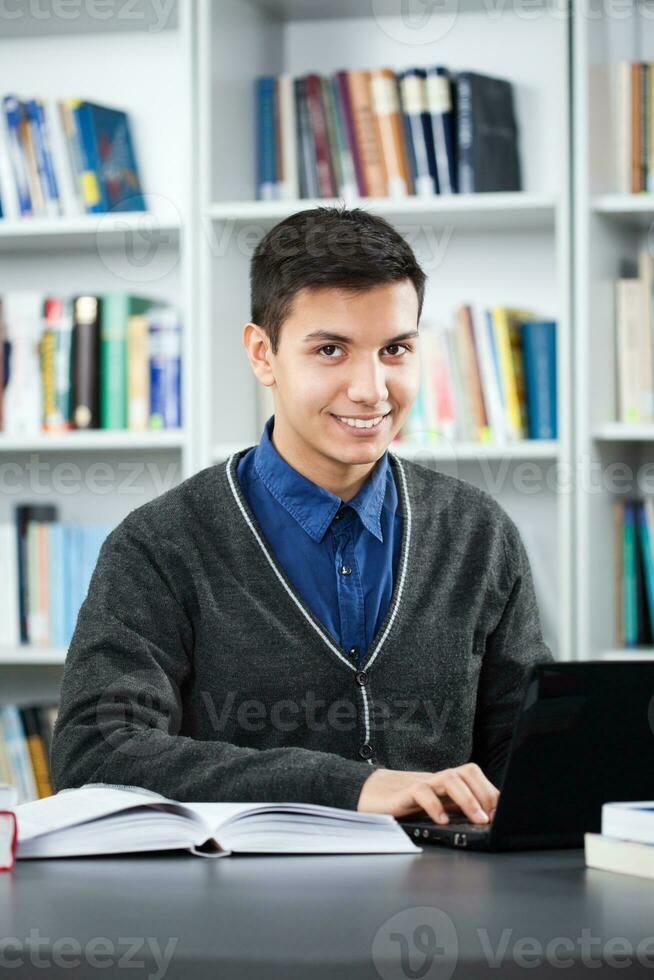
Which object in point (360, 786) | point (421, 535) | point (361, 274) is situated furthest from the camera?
point (421, 535)

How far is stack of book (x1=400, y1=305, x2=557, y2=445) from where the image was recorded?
2650mm

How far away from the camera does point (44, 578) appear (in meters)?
2.81

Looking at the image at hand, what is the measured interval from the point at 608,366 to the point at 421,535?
1150 millimetres

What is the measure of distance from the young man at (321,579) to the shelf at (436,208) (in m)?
1.04

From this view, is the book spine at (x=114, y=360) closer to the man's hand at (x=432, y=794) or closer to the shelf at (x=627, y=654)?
the shelf at (x=627, y=654)

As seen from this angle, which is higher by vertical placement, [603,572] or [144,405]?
[144,405]

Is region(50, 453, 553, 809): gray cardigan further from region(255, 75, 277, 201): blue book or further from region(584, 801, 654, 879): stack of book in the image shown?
region(255, 75, 277, 201): blue book

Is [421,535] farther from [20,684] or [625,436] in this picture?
[20,684]

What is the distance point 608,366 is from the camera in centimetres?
264

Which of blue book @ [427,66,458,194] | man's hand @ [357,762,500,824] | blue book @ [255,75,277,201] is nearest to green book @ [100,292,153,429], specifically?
blue book @ [255,75,277,201]

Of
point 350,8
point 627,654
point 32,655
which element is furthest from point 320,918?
point 350,8

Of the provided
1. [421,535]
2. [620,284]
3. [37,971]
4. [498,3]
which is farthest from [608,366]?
[37,971]

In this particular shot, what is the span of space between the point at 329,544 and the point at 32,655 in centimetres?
135

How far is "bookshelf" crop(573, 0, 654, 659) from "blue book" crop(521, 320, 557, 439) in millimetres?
89
